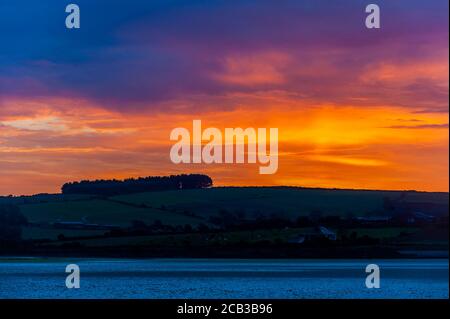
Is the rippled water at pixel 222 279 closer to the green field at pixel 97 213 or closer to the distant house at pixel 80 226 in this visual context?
the distant house at pixel 80 226

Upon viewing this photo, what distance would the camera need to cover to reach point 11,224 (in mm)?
67938

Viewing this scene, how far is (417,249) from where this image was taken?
207ft

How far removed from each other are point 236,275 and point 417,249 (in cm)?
1360

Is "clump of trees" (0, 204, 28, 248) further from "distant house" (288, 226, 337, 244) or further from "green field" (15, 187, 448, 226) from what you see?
"distant house" (288, 226, 337, 244)

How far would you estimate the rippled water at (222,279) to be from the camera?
43250 mm

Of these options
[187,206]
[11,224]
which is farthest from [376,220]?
[11,224]

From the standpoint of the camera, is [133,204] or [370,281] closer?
[370,281]

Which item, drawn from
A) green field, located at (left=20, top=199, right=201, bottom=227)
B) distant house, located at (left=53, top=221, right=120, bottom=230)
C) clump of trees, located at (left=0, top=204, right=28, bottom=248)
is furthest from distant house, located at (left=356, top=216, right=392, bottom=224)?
clump of trees, located at (left=0, top=204, right=28, bottom=248)

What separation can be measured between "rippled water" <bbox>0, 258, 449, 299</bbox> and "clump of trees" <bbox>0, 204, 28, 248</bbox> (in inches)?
61.2

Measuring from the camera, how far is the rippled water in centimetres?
4325

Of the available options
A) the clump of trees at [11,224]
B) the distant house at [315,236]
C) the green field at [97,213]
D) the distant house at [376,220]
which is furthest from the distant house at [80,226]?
the distant house at [376,220]

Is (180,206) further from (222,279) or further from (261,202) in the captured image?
(222,279)
